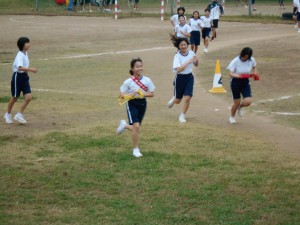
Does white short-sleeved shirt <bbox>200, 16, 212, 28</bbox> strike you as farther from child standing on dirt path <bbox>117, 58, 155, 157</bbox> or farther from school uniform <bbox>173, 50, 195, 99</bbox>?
child standing on dirt path <bbox>117, 58, 155, 157</bbox>

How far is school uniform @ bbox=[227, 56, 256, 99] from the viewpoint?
47.1ft

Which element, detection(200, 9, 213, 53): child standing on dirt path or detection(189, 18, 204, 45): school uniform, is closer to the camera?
detection(189, 18, 204, 45): school uniform

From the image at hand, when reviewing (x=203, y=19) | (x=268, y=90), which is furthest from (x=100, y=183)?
(x=203, y=19)

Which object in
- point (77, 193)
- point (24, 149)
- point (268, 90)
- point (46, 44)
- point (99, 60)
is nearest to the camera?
point (77, 193)

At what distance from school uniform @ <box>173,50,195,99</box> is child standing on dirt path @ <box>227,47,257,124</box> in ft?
2.94

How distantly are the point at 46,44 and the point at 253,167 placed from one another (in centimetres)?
2096

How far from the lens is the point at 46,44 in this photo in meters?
30.6

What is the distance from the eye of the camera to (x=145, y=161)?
1119cm

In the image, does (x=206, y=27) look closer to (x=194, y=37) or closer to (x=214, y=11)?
(x=194, y=37)

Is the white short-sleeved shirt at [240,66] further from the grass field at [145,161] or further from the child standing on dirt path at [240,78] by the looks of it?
the grass field at [145,161]

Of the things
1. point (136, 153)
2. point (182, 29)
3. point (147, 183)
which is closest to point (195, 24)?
point (182, 29)

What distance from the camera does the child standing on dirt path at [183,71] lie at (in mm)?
14703

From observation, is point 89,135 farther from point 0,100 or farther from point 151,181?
point 0,100

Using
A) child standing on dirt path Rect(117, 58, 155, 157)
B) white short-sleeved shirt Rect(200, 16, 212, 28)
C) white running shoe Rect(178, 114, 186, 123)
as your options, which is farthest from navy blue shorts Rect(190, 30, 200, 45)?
child standing on dirt path Rect(117, 58, 155, 157)
